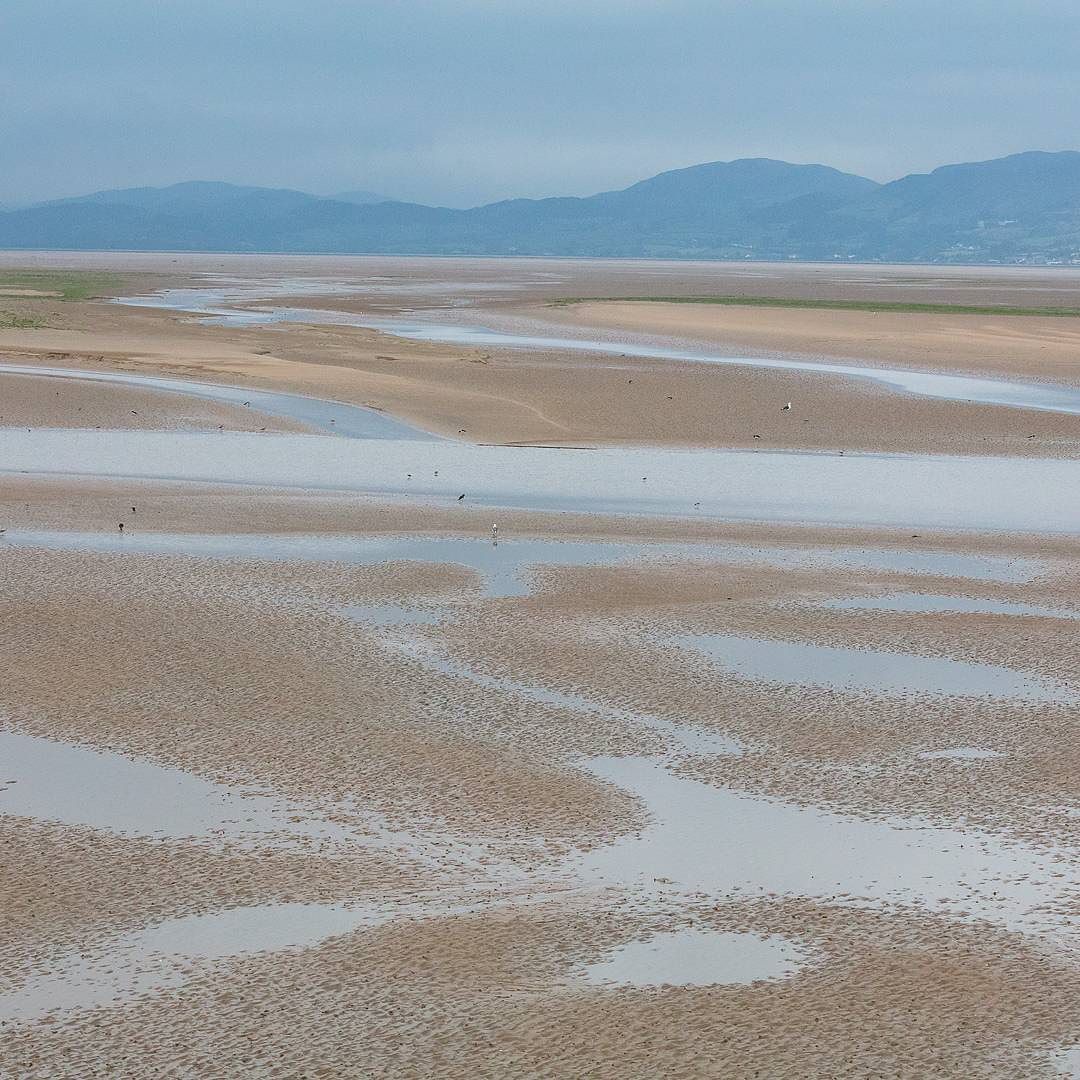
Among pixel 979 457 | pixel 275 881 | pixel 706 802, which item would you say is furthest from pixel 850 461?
pixel 275 881

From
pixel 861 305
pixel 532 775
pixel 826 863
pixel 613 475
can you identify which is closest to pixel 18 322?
pixel 613 475

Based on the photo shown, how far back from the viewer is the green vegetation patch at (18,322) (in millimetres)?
52541

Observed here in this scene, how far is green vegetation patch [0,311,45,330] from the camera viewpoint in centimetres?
5254

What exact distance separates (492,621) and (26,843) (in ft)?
24.8

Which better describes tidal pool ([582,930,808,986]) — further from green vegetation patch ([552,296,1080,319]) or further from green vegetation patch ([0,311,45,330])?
green vegetation patch ([552,296,1080,319])

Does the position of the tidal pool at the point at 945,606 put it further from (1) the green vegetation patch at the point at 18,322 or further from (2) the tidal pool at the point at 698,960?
(1) the green vegetation patch at the point at 18,322

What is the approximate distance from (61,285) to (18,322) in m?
38.9

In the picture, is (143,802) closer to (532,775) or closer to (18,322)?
(532,775)

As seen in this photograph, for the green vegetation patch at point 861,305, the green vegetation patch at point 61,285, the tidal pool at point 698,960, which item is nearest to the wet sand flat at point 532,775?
the tidal pool at point 698,960

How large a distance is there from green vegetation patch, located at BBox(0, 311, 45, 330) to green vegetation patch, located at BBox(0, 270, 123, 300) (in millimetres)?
15649

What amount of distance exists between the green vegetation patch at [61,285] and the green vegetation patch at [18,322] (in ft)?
51.3

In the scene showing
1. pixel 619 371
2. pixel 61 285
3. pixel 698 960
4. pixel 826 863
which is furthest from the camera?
pixel 61 285

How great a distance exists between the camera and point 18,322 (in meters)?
54.4

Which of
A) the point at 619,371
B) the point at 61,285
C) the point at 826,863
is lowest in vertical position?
the point at 826,863
